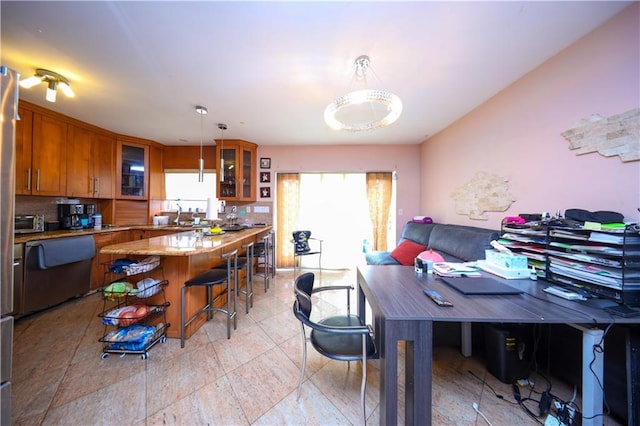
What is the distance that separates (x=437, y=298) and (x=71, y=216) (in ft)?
15.1

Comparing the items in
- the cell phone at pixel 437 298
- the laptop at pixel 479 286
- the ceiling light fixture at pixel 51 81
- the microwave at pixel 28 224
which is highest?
the ceiling light fixture at pixel 51 81

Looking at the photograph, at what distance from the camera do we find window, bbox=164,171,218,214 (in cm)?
426

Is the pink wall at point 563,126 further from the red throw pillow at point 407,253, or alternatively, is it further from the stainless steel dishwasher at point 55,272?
the stainless steel dishwasher at point 55,272

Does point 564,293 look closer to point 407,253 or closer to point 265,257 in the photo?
point 407,253

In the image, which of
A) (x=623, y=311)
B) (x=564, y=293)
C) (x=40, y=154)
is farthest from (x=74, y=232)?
(x=623, y=311)

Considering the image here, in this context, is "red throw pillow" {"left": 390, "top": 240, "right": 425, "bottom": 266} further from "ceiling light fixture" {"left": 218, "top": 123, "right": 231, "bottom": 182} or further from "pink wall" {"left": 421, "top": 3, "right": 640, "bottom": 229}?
"ceiling light fixture" {"left": 218, "top": 123, "right": 231, "bottom": 182}

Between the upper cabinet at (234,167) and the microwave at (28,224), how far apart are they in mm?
2144

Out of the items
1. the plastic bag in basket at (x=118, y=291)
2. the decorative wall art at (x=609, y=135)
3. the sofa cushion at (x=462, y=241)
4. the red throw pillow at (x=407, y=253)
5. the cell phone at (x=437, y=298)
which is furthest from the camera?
the red throw pillow at (x=407, y=253)

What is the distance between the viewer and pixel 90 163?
10.4 ft

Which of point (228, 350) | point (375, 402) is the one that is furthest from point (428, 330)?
point (228, 350)

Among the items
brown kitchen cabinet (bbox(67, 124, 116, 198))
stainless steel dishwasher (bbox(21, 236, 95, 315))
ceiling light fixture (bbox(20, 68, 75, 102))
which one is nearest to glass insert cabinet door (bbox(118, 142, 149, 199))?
brown kitchen cabinet (bbox(67, 124, 116, 198))

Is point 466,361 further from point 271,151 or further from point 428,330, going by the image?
point 271,151

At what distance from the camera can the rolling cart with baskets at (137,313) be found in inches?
68.1

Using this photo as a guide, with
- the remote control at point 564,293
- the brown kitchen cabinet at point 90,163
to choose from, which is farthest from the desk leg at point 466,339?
the brown kitchen cabinet at point 90,163
